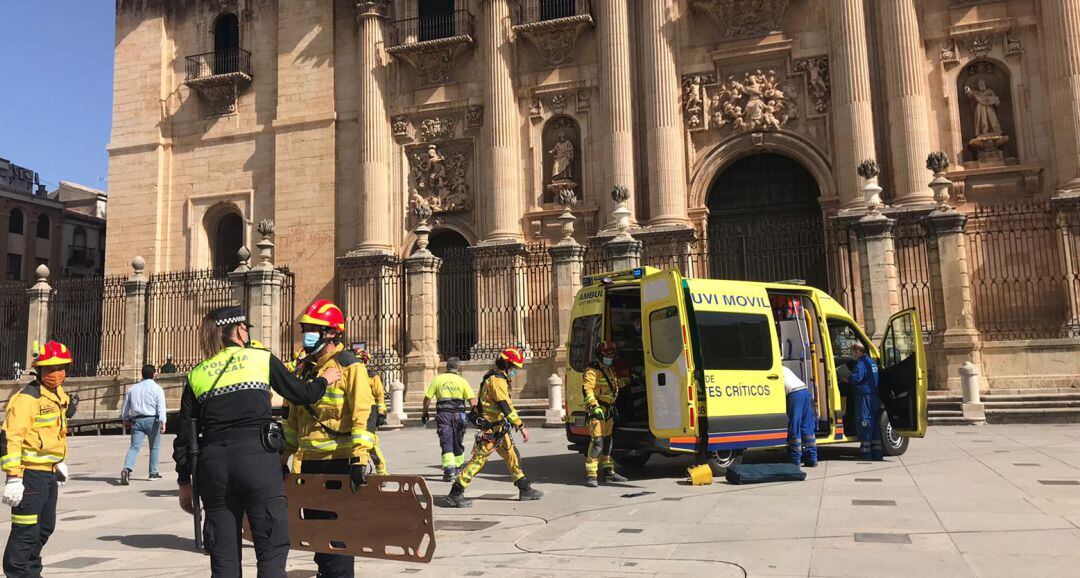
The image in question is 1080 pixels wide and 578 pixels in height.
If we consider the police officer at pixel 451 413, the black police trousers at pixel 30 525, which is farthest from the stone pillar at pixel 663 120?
the black police trousers at pixel 30 525

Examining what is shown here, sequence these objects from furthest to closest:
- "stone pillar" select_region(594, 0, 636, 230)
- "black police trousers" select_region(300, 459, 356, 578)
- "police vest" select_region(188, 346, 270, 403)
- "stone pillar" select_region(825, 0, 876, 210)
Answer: "stone pillar" select_region(594, 0, 636, 230)
"stone pillar" select_region(825, 0, 876, 210)
"black police trousers" select_region(300, 459, 356, 578)
"police vest" select_region(188, 346, 270, 403)

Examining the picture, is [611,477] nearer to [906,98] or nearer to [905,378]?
[905,378]

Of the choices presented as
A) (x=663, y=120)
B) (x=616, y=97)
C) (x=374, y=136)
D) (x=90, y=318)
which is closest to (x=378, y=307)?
(x=374, y=136)

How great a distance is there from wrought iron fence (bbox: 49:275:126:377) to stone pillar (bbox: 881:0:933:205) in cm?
2106

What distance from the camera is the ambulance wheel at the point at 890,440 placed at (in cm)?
1054

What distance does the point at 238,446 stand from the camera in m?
4.26

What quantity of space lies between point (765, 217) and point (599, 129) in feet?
16.9

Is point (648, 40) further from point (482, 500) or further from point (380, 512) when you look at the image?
point (380, 512)

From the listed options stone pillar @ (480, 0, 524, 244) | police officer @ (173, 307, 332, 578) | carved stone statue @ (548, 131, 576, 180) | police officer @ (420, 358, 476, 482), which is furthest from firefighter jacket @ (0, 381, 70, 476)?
A: carved stone statue @ (548, 131, 576, 180)

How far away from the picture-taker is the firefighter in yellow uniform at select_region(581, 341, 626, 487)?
9266 millimetres

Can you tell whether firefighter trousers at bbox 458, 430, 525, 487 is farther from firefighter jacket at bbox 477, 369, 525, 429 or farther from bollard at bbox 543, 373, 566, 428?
bollard at bbox 543, 373, 566, 428

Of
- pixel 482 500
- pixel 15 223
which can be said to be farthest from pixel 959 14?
pixel 15 223

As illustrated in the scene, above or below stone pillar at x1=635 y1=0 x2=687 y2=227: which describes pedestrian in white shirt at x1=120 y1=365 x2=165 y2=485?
below

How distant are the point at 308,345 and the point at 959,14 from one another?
20.4 m
